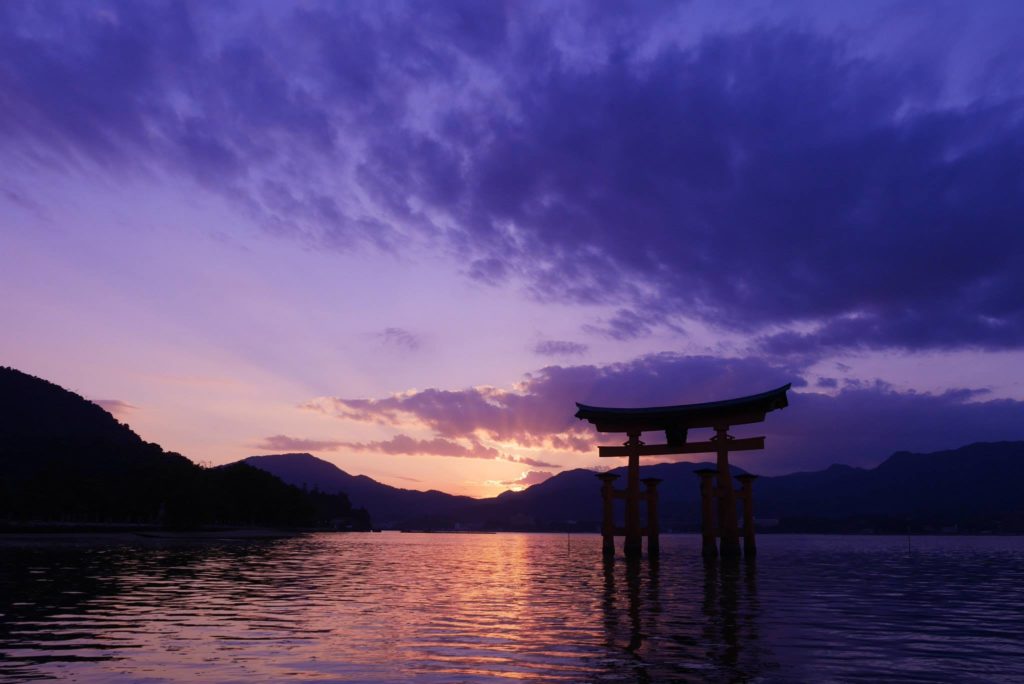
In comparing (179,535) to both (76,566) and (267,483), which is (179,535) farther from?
(76,566)

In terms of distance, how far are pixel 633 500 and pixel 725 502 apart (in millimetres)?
5117

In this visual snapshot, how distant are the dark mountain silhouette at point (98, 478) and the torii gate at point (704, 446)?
73.5m

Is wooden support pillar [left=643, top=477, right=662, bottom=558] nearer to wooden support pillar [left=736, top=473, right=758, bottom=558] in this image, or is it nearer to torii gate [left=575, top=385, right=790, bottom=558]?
torii gate [left=575, top=385, right=790, bottom=558]

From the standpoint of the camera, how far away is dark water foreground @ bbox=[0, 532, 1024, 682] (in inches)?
375

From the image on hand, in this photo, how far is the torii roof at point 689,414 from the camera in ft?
116

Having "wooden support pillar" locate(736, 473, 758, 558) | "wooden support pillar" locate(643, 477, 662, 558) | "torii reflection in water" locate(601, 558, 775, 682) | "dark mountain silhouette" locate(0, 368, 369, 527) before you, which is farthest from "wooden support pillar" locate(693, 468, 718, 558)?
"dark mountain silhouette" locate(0, 368, 369, 527)

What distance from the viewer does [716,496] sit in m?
37.2

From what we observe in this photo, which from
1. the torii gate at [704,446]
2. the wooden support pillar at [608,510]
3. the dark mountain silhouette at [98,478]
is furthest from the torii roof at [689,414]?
the dark mountain silhouette at [98,478]

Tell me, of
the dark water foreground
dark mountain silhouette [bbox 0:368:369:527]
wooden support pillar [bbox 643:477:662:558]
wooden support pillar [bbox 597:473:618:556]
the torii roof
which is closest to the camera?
the dark water foreground

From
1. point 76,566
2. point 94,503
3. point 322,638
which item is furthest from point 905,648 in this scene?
point 94,503

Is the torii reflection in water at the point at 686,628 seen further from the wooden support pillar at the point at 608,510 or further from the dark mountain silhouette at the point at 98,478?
the dark mountain silhouette at the point at 98,478

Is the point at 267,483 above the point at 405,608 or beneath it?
above

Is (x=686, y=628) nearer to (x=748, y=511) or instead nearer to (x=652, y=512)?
(x=748, y=511)

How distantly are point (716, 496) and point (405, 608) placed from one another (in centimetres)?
2386
